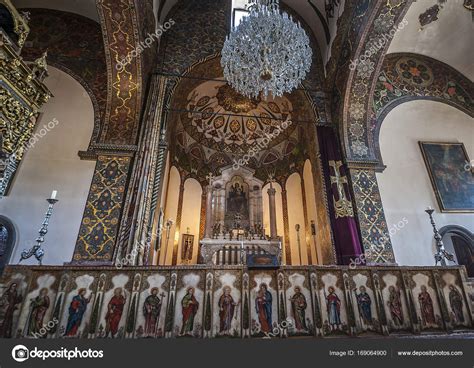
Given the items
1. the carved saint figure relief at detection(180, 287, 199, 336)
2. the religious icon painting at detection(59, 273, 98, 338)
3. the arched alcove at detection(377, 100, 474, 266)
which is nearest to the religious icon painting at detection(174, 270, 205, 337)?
the carved saint figure relief at detection(180, 287, 199, 336)

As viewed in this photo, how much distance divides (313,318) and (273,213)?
7364 millimetres

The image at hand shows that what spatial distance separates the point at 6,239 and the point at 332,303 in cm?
733

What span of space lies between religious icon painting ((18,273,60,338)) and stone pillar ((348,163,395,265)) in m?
6.72

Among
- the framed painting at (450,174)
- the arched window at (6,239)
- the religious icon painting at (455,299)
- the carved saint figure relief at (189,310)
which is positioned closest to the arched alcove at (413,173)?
the framed painting at (450,174)

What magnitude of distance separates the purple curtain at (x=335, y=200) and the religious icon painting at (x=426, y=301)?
1660mm

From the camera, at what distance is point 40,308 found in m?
4.37

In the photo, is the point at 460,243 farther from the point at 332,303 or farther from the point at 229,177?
the point at 229,177

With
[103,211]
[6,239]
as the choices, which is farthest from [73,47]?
[6,239]

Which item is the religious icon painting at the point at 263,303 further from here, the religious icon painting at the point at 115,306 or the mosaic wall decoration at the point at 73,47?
the mosaic wall decoration at the point at 73,47

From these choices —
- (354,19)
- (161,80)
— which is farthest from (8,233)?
(354,19)

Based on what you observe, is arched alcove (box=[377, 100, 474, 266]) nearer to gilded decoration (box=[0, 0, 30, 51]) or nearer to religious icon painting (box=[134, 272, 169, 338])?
religious icon painting (box=[134, 272, 169, 338])

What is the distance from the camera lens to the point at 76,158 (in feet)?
24.1

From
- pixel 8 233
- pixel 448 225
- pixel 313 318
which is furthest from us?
pixel 448 225

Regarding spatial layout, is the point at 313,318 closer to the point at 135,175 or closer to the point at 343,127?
the point at 135,175
